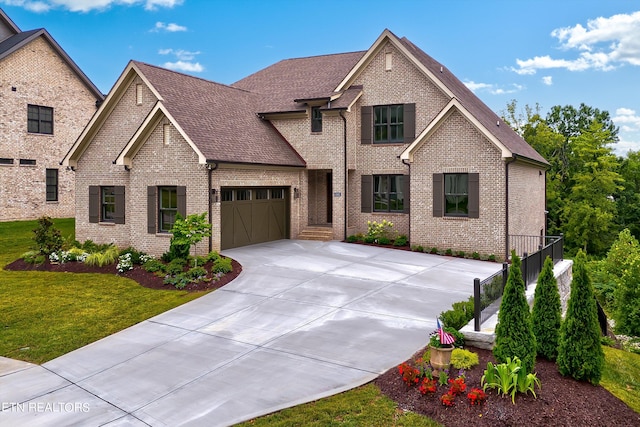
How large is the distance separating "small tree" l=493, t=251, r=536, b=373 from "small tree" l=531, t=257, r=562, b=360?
0.55 metres

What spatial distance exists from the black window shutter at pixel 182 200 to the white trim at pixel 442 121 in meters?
8.58

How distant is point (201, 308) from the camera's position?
12594 millimetres

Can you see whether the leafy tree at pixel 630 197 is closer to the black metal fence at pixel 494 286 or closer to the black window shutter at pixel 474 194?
the black window shutter at pixel 474 194

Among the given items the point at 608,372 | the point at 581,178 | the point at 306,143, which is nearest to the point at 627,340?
the point at 608,372

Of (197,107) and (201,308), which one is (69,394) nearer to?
(201,308)

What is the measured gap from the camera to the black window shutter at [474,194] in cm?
1895

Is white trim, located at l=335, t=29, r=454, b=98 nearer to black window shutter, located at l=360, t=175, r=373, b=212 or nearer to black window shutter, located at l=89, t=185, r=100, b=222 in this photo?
black window shutter, located at l=360, t=175, r=373, b=212

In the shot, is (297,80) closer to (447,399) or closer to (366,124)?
(366,124)

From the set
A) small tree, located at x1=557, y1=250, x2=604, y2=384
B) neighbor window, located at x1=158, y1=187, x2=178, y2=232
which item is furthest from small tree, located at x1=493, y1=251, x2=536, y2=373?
neighbor window, located at x1=158, y1=187, x2=178, y2=232

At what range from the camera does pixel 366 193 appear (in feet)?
76.3

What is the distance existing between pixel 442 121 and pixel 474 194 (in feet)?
10.1

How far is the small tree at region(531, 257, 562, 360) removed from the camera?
8594mm

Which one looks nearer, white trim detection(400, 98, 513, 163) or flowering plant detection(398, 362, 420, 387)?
flowering plant detection(398, 362, 420, 387)

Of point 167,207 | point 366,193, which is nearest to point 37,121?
point 167,207
